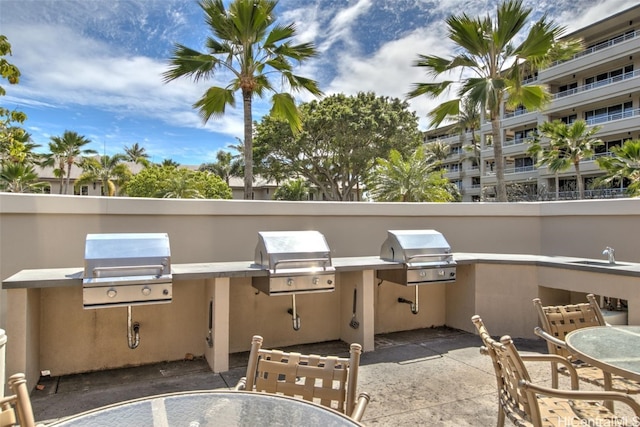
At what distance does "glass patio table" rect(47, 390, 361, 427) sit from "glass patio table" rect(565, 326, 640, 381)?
4.73 feet

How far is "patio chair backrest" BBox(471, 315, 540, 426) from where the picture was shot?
6.32 ft

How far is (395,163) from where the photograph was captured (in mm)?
13609

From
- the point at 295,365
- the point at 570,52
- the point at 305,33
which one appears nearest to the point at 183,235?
the point at 295,365

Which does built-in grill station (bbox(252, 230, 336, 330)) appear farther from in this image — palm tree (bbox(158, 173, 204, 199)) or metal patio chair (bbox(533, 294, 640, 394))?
palm tree (bbox(158, 173, 204, 199))

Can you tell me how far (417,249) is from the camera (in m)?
4.59

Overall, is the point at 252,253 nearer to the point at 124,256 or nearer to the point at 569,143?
the point at 124,256

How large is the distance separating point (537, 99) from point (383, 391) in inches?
304

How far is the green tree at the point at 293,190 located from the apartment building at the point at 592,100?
1528 cm

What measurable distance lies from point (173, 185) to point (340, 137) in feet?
33.6

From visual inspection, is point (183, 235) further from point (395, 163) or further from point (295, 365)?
point (395, 163)

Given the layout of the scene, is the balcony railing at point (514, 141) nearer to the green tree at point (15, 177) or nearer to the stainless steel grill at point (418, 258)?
the stainless steel grill at point (418, 258)

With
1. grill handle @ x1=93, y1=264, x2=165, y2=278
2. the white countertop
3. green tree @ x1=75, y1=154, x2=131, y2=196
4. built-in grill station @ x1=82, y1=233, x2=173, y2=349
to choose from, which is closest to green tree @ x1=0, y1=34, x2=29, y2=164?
the white countertop

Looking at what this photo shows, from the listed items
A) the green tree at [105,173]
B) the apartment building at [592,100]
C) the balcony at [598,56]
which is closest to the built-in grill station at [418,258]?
the apartment building at [592,100]

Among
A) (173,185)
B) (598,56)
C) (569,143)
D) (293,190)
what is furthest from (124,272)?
(598,56)
